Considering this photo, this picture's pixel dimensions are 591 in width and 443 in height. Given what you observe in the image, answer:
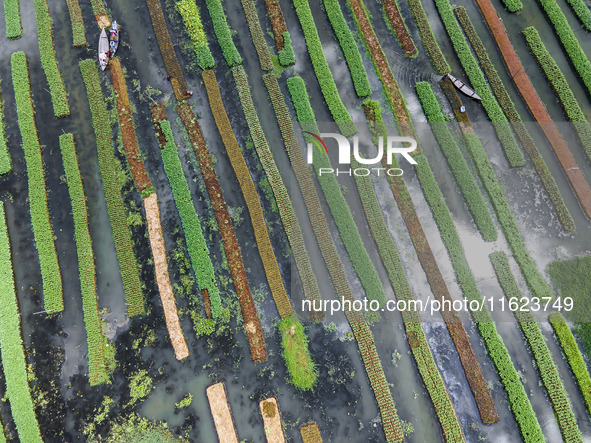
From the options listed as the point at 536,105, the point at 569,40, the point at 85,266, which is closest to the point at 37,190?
the point at 85,266

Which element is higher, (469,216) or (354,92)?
(354,92)

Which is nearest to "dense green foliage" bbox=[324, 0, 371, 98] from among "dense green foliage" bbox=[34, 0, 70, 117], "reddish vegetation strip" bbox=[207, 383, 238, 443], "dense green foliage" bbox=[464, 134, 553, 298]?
"dense green foliage" bbox=[464, 134, 553, 298]

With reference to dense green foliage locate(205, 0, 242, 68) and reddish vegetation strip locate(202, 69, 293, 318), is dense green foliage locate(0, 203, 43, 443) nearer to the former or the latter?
reddish vegetation strip locate(202, 69, 293, 318)

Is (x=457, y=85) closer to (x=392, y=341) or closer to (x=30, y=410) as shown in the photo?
(x=392, y=341)

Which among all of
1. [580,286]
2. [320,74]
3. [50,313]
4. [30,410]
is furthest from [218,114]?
[580,286]

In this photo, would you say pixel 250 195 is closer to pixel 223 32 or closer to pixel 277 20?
pixel 223 32

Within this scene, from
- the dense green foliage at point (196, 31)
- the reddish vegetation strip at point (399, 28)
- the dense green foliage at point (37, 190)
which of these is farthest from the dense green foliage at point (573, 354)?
the dense green foliage at point (37, 190)
